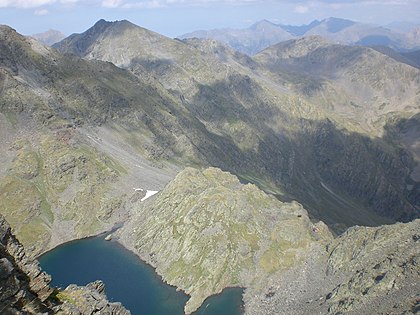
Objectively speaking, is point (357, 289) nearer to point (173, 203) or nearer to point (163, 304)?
point (163, 304)

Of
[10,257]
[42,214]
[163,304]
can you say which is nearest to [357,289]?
[163,304]

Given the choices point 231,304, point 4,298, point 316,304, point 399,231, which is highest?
point 4,298

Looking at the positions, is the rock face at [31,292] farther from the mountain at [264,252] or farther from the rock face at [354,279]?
the mountain at [264,252]

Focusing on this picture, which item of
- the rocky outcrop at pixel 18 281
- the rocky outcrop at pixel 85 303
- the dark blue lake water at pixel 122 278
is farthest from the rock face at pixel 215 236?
the rocky outcrop at pixel 18 281

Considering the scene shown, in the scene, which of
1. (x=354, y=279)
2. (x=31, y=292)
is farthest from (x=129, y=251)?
(x=31, y=292)

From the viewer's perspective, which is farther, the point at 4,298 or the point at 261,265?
the point at 261,265
